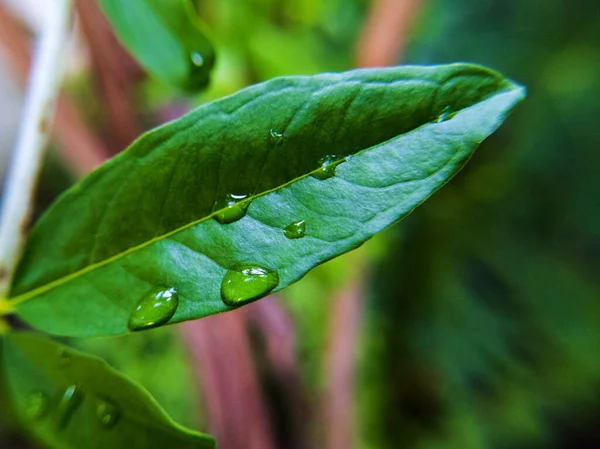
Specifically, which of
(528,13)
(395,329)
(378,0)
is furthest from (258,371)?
(528,13)

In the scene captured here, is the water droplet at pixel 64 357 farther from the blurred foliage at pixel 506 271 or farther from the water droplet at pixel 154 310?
the blurred foliage at pixel 506 271

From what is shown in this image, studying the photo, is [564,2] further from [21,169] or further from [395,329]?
[21,169]

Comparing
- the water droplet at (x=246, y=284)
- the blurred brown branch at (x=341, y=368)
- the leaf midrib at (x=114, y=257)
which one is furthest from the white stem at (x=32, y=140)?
the blurred brown branch at (x=341, y=368)

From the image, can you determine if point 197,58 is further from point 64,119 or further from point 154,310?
point 64,119

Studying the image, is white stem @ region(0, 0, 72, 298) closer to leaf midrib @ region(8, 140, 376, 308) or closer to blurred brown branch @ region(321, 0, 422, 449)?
leaf midrib @ region(8, 140, 376, 308)

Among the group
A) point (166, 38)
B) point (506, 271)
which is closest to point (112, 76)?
point (166, 38)

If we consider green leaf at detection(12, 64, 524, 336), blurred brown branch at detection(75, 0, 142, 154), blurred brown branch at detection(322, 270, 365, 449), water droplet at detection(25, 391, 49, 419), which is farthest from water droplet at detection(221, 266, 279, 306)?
blurred brown branch at detection(322, 270, 365, 449)
